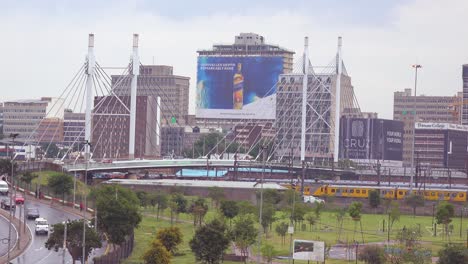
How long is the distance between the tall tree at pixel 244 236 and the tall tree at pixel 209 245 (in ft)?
17.2

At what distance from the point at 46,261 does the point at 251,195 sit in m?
54.8

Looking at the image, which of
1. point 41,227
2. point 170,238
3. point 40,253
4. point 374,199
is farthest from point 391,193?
point 40,253

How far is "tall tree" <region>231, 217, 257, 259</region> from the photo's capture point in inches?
2709

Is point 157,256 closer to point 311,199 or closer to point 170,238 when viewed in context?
point 170,238

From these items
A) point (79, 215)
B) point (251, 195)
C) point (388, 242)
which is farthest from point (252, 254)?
point (251, 195)

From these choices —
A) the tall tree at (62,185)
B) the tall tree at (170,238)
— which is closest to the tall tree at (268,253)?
the tall tree at (170,238)

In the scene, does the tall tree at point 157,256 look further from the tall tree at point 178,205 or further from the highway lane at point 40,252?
the tall tree at point 178,205

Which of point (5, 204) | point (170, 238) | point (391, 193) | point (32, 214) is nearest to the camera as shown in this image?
point (170, 238)

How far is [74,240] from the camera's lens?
60125mm

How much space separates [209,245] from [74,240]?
6015 millimetres

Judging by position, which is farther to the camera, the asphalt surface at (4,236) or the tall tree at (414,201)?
the tall tree at (414,201)

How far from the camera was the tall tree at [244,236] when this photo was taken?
68812 millimetres

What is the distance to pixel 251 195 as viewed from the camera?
114250 millimetres

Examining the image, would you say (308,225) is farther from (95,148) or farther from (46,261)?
(95,148)
